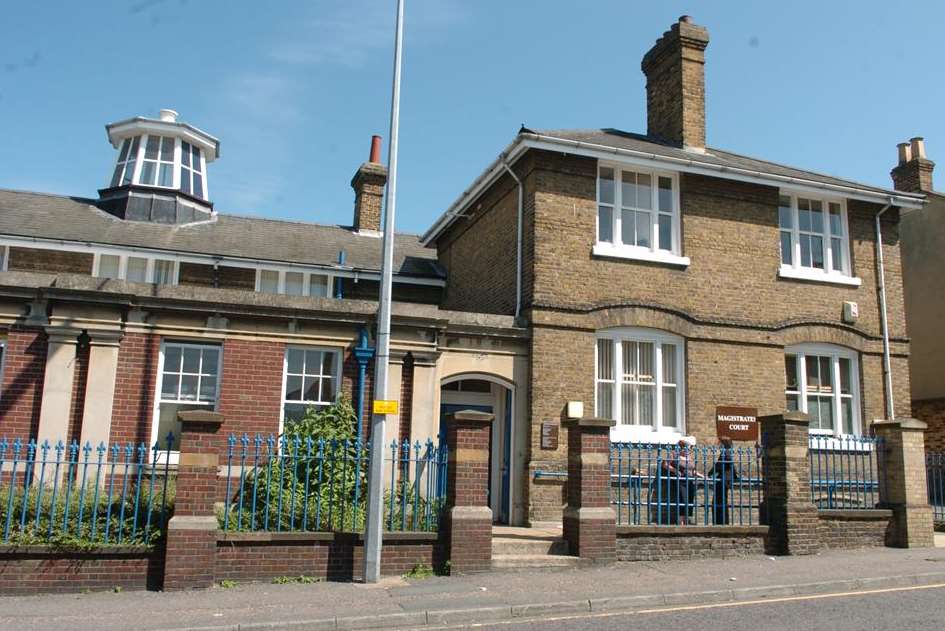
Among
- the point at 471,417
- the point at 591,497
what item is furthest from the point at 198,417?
the point at 591,497

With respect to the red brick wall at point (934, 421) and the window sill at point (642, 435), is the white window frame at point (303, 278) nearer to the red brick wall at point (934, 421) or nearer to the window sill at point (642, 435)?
the window sill at point (642, 435)

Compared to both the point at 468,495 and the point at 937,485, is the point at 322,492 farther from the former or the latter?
the point at 937,485

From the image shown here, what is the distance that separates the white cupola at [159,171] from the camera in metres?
21.5

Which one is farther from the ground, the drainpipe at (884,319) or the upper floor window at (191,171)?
the upper floor window at (191,171)

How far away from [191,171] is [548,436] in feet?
46.9

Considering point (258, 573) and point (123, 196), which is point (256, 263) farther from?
point (258, 573)

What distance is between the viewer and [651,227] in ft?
50.1

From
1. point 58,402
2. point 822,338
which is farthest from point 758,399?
point 58,402

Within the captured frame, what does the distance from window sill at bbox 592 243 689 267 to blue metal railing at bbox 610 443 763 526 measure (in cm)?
345

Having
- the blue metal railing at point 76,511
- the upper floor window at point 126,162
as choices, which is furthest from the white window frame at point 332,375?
the upper floor window at point 126,162

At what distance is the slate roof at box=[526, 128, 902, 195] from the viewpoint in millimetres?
15422

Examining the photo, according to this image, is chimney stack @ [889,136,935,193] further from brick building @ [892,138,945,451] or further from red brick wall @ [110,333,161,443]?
red brick wall @ [110,333,161,443]

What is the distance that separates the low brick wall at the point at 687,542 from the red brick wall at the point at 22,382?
8467 mm

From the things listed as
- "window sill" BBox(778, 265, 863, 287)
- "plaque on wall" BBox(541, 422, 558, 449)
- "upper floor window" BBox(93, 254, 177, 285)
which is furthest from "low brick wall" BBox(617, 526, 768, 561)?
"upper floor window" BBox(93, 254, 177, 285)
